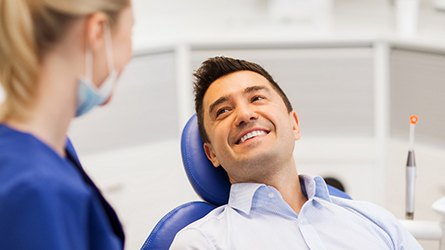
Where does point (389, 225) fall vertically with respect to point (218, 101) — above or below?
below

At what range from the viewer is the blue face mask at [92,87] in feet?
3.52

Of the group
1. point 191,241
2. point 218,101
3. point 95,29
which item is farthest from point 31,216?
point 218,101

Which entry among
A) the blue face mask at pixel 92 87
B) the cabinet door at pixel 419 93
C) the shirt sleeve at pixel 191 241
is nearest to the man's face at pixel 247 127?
the shirt sleeve at pixel 191 241

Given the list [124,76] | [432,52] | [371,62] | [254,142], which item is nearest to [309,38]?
[371,62]

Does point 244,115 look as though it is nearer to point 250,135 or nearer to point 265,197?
point 250,135

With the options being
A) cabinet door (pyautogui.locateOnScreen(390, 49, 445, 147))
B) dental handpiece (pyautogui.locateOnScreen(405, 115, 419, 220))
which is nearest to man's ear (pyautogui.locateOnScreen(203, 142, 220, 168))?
dental handpiece (pyautogui.locateOnScreen(405, 115, 419, 220))

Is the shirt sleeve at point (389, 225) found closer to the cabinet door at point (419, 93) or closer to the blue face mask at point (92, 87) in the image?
the blue face mask at point (92, 87)

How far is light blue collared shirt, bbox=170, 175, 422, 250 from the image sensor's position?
1.64 m

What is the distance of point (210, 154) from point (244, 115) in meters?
0.14

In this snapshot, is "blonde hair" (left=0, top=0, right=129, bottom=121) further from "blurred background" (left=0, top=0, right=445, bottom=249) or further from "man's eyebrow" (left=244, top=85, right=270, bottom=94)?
"blurred background" (left=0, top=0, right=445, bottom=249)

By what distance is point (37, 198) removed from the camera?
99cm

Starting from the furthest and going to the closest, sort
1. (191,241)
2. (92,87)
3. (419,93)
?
(419,93), (191,241), (92,87)

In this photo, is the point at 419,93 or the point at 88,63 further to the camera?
the point at 419,93

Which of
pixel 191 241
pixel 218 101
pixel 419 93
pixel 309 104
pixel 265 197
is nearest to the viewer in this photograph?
pixel 191 241
